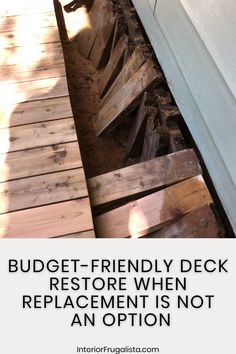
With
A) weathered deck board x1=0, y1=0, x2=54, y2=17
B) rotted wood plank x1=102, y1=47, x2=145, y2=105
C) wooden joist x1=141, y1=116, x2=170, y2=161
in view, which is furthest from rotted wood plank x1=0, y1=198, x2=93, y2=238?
weathered deck board x1=0, y1=0, x2=54, y2=17

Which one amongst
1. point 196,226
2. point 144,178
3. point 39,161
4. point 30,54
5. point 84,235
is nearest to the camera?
A: point 196,226

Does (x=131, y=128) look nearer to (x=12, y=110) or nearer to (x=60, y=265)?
(x=12, y=110)

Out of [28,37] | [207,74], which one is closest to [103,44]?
[28,37]

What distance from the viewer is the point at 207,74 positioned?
5.69 ft

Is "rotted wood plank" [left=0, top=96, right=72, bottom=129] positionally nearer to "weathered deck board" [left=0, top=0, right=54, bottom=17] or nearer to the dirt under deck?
the dirt under deck

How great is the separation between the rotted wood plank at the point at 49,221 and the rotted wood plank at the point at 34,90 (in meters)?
0.88

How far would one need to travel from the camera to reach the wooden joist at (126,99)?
92.8 inches

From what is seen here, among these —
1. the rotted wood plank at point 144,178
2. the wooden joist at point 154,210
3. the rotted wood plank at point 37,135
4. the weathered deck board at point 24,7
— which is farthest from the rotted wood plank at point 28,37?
the wooden joist at point 154,210

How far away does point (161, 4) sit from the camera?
2.22 meters

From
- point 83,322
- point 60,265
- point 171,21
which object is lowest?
point 83,322

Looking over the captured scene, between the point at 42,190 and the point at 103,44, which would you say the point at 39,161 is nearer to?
the point at 42,190

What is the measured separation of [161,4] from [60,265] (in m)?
1.65

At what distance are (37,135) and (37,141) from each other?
0.17ft

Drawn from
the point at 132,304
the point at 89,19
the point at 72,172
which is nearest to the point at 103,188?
the point at 72,172
